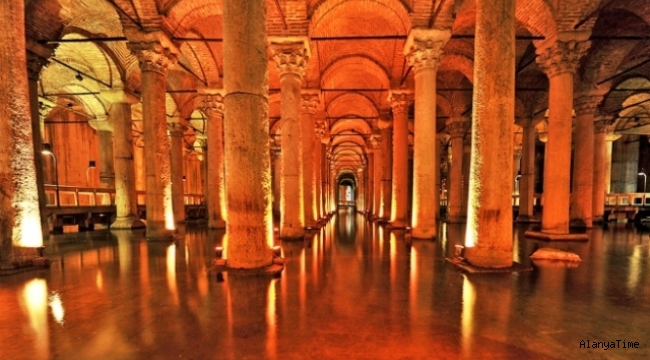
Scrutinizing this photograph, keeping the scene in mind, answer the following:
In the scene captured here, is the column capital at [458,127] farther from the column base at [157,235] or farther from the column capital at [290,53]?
the column base at [157,235]

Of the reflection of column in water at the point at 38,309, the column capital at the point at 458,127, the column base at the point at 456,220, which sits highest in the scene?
the column capital at the point at 458,127

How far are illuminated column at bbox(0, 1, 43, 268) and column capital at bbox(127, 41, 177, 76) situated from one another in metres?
3.36

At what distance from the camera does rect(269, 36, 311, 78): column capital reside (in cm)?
934

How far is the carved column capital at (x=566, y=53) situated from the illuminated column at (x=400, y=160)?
5.41m

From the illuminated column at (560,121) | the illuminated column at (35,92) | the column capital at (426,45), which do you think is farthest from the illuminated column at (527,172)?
the illuminated column at (35,92)

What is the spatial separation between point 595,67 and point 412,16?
30.4 feet

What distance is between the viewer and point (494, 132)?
5527 mm

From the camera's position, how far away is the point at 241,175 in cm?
525

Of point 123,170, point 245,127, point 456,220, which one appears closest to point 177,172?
point 123,170

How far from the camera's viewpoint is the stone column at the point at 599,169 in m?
15.4

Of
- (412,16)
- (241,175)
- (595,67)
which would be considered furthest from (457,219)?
(241,175)

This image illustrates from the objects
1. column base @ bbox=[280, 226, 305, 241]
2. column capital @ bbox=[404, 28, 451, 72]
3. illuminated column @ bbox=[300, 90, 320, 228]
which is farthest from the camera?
illuminated column @ bbox=[300, 90, 320, 228]

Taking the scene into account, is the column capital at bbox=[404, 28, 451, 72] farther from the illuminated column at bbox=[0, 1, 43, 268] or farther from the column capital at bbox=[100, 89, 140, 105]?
the column capital at bbox=[100, 89, 140, 105]

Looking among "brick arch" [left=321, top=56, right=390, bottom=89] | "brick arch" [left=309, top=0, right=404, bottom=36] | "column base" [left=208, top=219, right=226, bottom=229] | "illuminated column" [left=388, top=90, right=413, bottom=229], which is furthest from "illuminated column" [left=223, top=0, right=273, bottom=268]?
"brick arch" [left=321, top=56, right=390, bottom=89]
